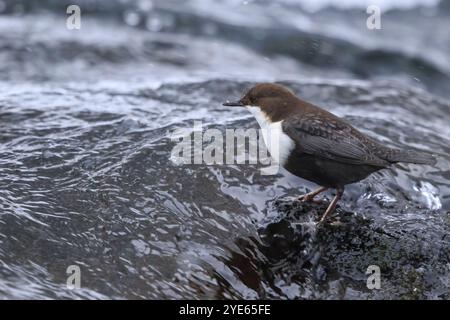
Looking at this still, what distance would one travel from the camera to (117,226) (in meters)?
3.90

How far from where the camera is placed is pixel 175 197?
4227 millimetres

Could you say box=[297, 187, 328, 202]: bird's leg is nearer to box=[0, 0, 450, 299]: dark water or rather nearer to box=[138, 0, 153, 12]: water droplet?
box=[0, 0, 450, 299]: dark water

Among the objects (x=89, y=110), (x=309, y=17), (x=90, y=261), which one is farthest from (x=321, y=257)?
(x=309, y=17)

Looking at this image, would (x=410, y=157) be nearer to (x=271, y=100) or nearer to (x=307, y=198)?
(x=307, y=198)

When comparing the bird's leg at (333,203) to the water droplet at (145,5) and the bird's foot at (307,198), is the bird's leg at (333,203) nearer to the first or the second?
the bird's foot at (307,198)

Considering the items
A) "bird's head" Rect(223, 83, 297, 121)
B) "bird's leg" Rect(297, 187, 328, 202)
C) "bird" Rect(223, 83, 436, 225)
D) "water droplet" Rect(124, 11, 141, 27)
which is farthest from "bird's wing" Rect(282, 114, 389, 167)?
"water droplet" Rect(124, 11, 141, 27)

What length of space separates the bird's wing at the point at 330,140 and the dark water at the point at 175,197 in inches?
14.0

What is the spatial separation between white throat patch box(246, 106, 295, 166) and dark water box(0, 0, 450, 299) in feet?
0.93

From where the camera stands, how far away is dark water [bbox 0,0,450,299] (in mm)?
3600

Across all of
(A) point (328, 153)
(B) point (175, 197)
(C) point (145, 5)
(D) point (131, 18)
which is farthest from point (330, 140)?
(C) point (145, 5)

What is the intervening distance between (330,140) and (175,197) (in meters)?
1.02

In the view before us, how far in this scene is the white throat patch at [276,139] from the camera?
4.21 meters

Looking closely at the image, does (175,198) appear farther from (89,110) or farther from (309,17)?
(309,17)
